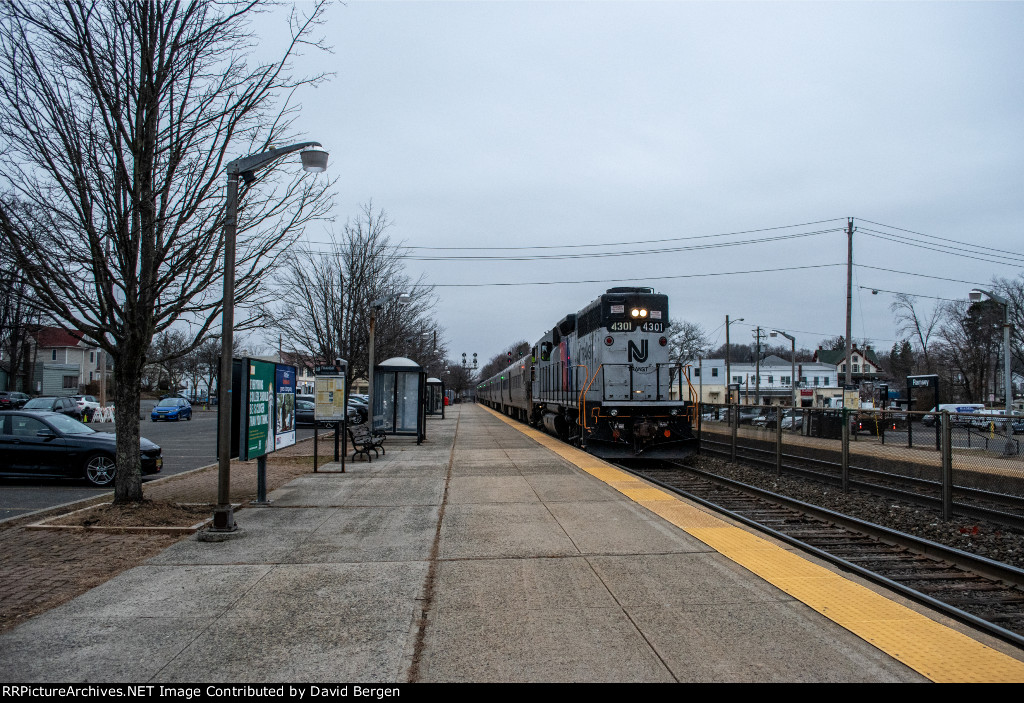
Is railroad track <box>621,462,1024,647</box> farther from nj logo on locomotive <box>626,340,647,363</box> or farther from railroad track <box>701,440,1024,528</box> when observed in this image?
nj logo on locomotive <box>626,340,647,363</box>

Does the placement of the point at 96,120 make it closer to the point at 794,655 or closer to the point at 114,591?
the point at 114,591

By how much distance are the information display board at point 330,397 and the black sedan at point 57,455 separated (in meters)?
3.25

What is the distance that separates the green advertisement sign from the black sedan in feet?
14.4

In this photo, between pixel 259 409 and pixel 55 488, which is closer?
pixel 259 409

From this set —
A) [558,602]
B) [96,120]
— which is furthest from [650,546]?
[96,120]

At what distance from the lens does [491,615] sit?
496 cm

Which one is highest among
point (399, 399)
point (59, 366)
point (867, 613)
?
point (59, 366)

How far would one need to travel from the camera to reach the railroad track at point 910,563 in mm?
5730

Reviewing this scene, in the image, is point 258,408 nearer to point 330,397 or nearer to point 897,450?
point 330,397

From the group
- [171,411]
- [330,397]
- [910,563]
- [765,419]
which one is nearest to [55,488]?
[330,397]

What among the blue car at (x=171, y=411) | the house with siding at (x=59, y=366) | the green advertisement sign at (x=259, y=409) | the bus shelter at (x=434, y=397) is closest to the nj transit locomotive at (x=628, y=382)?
the green advertisement sign at (x=259, y=409)

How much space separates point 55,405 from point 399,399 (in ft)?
67.8

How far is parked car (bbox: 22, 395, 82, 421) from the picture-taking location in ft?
101

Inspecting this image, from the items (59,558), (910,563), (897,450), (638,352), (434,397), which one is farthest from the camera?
(434,397)
